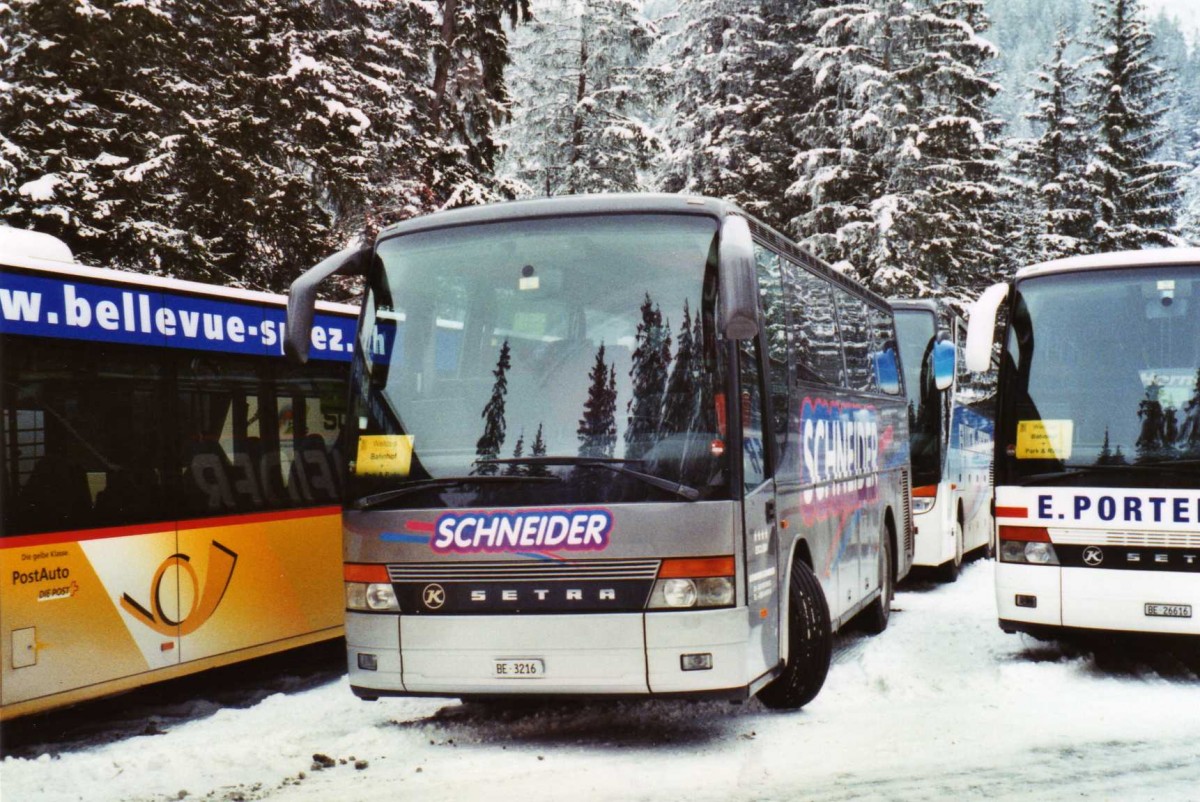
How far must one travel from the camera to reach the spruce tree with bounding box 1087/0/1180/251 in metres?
39.7

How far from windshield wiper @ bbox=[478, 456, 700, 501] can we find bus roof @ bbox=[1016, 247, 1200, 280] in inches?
180

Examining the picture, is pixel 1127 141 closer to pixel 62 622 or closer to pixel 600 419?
pixel 600 419

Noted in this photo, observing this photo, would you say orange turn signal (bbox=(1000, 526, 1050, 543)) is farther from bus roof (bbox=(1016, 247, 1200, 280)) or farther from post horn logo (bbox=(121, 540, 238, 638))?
post horn logo (bbox=(121, 540, 238, 638))

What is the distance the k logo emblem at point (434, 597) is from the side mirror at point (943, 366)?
10.8m

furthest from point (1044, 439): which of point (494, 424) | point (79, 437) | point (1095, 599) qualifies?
point (79, 437)

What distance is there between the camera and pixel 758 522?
7211 millimetres

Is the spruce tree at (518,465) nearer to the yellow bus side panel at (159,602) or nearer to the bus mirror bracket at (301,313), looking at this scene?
the bus mirror bracket at (301,313)

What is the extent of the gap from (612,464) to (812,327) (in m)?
3.24

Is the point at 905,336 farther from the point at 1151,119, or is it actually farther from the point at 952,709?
the point at 1151,119

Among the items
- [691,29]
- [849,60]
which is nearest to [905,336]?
[849,60]

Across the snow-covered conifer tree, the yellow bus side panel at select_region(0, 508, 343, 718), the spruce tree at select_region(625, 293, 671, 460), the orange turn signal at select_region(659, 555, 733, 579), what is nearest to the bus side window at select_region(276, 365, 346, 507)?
the yellow bus side panel at select_region(0, 508, 343, 718)

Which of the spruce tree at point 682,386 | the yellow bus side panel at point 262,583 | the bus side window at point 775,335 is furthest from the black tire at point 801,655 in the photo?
the yellow bus side panel at point 262,583

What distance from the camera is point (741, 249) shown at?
6672mm

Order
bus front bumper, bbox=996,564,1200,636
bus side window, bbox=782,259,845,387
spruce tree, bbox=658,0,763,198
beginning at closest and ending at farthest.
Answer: bus side window, bbox=782,259,845,387 → bus front bumper, bbox=996,564,1200,636 → spruce tree, bbox=658,0,763,198
